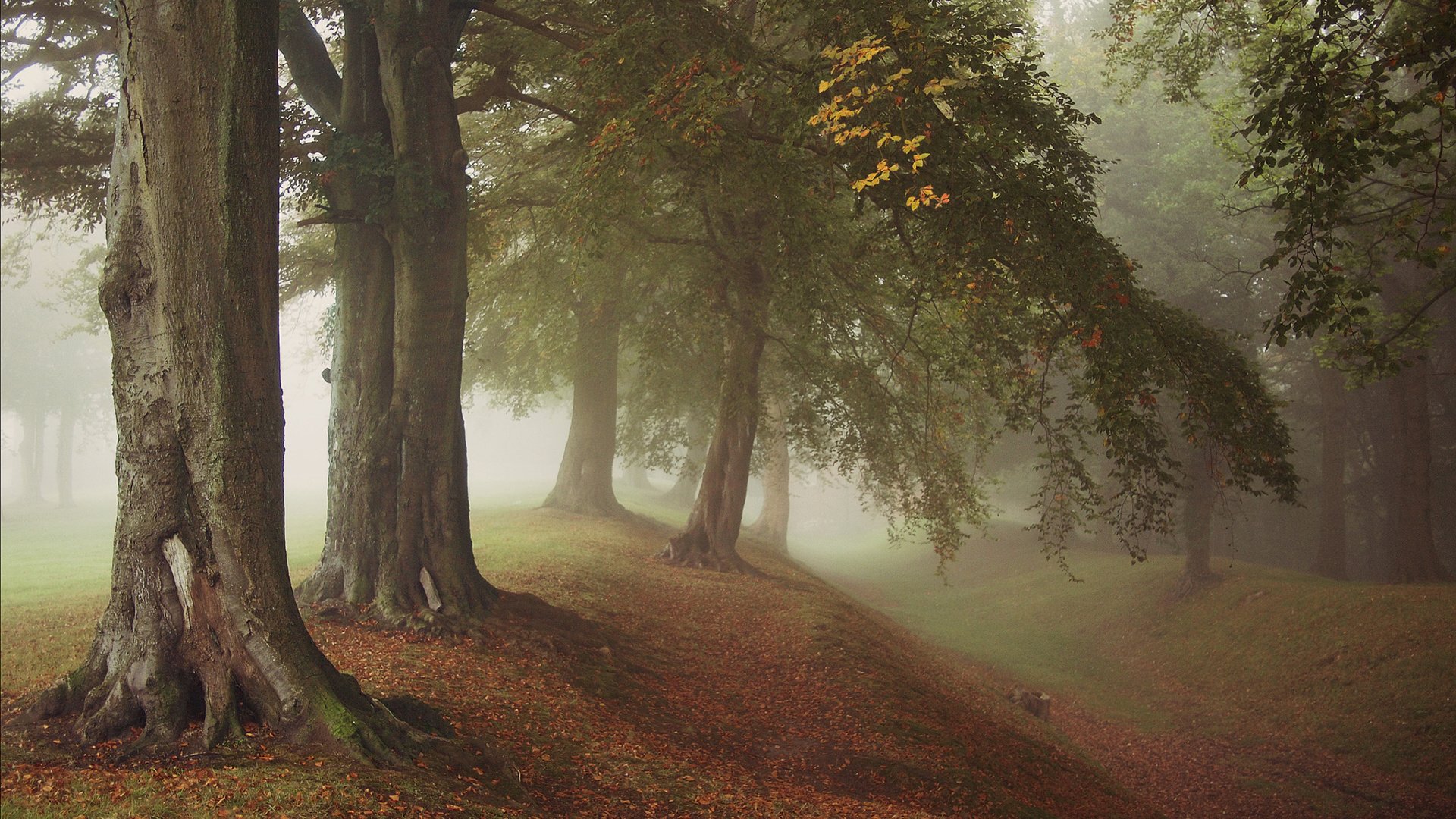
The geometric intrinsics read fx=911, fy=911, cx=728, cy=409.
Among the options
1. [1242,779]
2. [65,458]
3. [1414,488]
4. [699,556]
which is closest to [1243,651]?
[1414,488]

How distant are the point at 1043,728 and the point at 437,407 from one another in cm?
999

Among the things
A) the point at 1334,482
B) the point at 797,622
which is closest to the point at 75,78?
the point at 797,622

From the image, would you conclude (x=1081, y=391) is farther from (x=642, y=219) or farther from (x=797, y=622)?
(x=642, y=219)

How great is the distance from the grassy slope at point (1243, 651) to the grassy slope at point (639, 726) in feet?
15.4

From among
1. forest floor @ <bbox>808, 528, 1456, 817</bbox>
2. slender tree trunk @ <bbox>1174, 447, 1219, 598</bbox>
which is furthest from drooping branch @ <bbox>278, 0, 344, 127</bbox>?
slender tree trunk @ <bbox>1174, 447, 1219, 598</bbox>

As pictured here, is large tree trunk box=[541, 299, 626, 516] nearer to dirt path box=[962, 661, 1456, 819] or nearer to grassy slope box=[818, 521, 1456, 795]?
grassy slope box=[818, 521, 1456, 795]

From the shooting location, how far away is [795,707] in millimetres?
11016

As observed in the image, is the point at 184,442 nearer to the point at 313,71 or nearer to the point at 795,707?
the point at 313,71

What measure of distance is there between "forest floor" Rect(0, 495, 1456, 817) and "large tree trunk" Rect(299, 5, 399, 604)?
881 mm

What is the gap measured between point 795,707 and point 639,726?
267 centimetres

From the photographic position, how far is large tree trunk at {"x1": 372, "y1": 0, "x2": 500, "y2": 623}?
10.5 metres

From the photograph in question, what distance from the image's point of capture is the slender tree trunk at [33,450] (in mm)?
42000

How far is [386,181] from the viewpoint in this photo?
35.2 ft

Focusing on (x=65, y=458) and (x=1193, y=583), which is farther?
(x=65, y=458)
